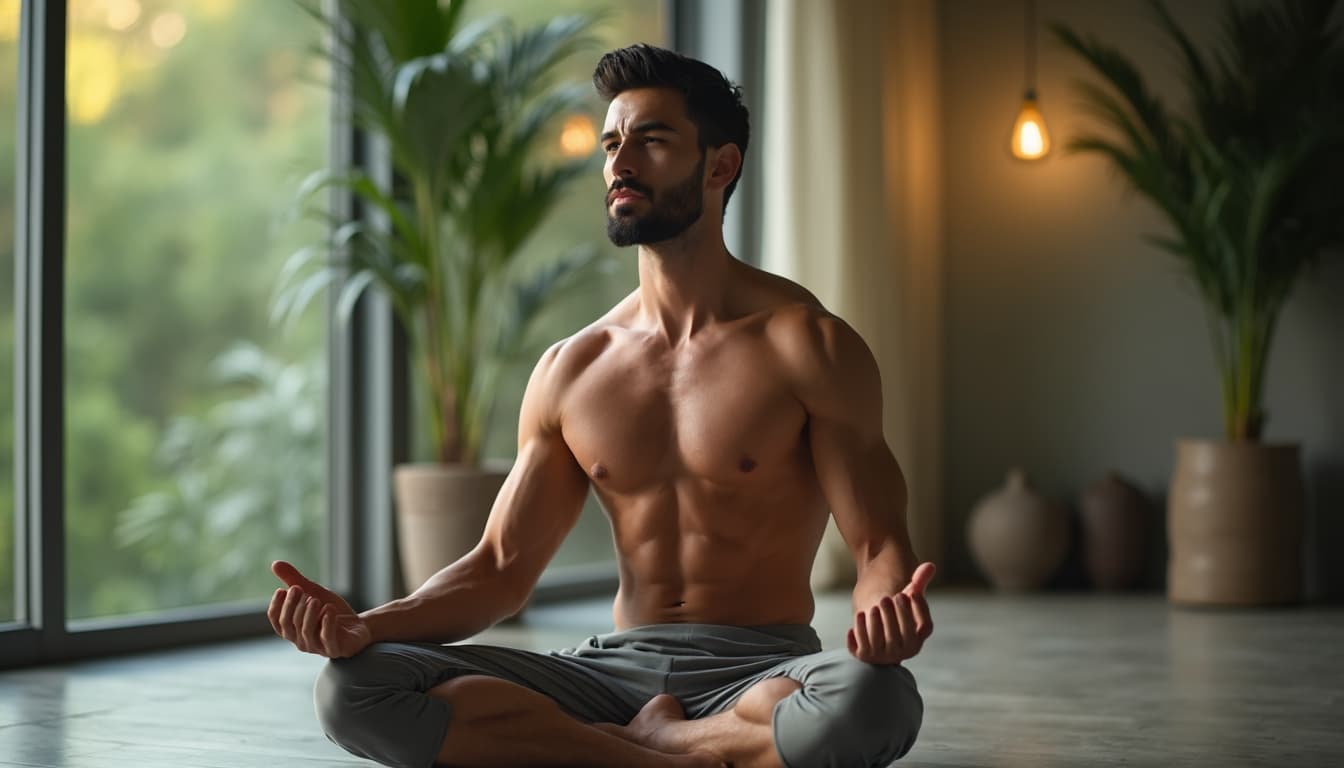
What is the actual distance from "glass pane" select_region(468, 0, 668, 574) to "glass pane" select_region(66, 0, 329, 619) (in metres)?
0.77

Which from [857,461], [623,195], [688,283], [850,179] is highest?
[850,179]

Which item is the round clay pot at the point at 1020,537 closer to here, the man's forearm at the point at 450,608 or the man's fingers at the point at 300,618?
the man's forearm at the point at 450,608

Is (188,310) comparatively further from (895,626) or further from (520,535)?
(895,626)

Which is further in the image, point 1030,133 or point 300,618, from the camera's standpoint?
point 1030,133

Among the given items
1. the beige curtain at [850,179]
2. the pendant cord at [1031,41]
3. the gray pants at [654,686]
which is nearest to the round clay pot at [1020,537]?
the beige curtain at [850,179]

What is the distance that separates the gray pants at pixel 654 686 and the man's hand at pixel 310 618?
0.04 metres

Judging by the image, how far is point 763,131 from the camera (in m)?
5.63

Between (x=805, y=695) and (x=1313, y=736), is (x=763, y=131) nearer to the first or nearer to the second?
(x=1313, y=736)

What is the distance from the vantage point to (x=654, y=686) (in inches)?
88.7

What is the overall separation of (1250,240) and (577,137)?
2.05 metres

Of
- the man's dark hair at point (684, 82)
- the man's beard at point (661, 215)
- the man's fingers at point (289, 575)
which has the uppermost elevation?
the man's dark hair at point (684, 82)

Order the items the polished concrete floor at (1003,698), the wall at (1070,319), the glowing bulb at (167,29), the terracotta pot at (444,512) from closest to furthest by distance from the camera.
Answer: the polished concrete floor at (1003,698), the glowing bulb at (167,29), the terracotta pot at (444,512), the wall at (1070,319)

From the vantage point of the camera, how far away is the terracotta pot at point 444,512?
4.20 m

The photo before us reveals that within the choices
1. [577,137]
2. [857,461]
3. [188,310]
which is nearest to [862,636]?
[857,461]
